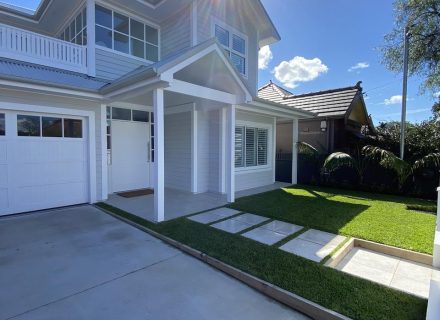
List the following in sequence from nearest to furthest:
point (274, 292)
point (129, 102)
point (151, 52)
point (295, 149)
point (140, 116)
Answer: point (274, 292), point (129, 102), point (140, 116), point (151, 52), point (295, 149)

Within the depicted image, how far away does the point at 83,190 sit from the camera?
284 inches

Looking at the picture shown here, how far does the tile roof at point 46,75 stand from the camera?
542cm

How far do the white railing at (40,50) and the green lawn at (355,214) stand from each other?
21.2ft

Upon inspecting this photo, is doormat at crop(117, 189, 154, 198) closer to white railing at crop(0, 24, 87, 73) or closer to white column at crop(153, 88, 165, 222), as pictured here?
white column at crop(153, 88, 165, 222)

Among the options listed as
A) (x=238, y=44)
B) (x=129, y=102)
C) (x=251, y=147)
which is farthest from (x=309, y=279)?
(x=238, y=44)

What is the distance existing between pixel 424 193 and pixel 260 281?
333 inches

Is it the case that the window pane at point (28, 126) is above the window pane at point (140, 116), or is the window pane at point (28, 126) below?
below

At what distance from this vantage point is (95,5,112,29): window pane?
8.09 meters

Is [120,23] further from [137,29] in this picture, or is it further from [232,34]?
[232,34]

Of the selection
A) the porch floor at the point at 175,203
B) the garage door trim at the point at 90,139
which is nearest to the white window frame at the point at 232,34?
the porch floor at the point at 175,203

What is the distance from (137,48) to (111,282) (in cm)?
820

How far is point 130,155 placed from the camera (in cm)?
865

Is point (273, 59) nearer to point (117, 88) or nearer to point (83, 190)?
point (117, 88)

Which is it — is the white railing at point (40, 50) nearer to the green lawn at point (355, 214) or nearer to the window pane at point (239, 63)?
the window pane at point (239, 63)
